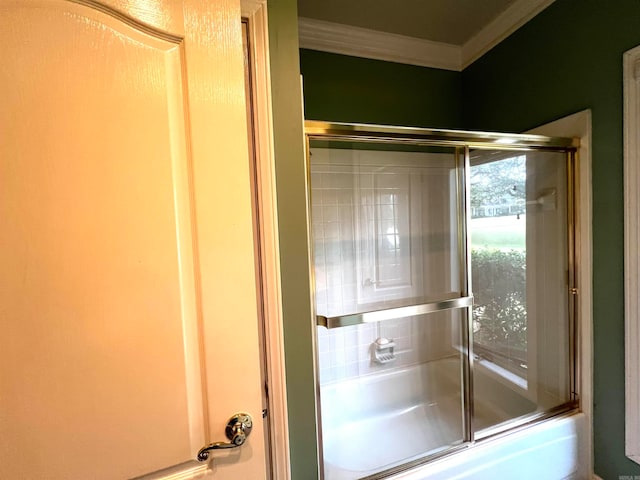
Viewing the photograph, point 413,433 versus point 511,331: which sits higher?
point 511,331

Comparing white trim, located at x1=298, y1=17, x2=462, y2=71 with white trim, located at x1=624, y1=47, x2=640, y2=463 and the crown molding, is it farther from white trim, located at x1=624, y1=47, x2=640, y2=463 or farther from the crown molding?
white trim, located at x1=624, y1=47, x2=640, y2=463

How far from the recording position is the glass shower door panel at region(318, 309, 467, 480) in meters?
1.64

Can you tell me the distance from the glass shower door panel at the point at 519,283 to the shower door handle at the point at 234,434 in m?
1.31

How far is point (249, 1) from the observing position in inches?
33.1

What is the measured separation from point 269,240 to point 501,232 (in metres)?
1.56

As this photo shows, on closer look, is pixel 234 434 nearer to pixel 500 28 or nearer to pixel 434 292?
pixel 434 292

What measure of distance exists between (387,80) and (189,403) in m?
2.09

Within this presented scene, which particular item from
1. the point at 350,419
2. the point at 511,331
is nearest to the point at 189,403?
the point at 350,419

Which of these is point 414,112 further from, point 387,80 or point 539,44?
point 539,44

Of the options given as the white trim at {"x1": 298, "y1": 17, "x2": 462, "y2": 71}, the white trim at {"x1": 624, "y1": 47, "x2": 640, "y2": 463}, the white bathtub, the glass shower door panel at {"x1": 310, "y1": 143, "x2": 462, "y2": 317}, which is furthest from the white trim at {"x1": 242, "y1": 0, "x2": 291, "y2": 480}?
the white trim at {"x1": 624, "y1": 47, "x2": 640, "y2": 463}

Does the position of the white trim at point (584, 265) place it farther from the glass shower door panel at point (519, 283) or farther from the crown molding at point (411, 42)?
the crown molding at point (411, 42)

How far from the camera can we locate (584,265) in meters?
1.48

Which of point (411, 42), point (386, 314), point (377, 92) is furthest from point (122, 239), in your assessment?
point (411, 42)

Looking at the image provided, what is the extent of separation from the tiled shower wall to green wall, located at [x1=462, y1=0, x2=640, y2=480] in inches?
26.3
